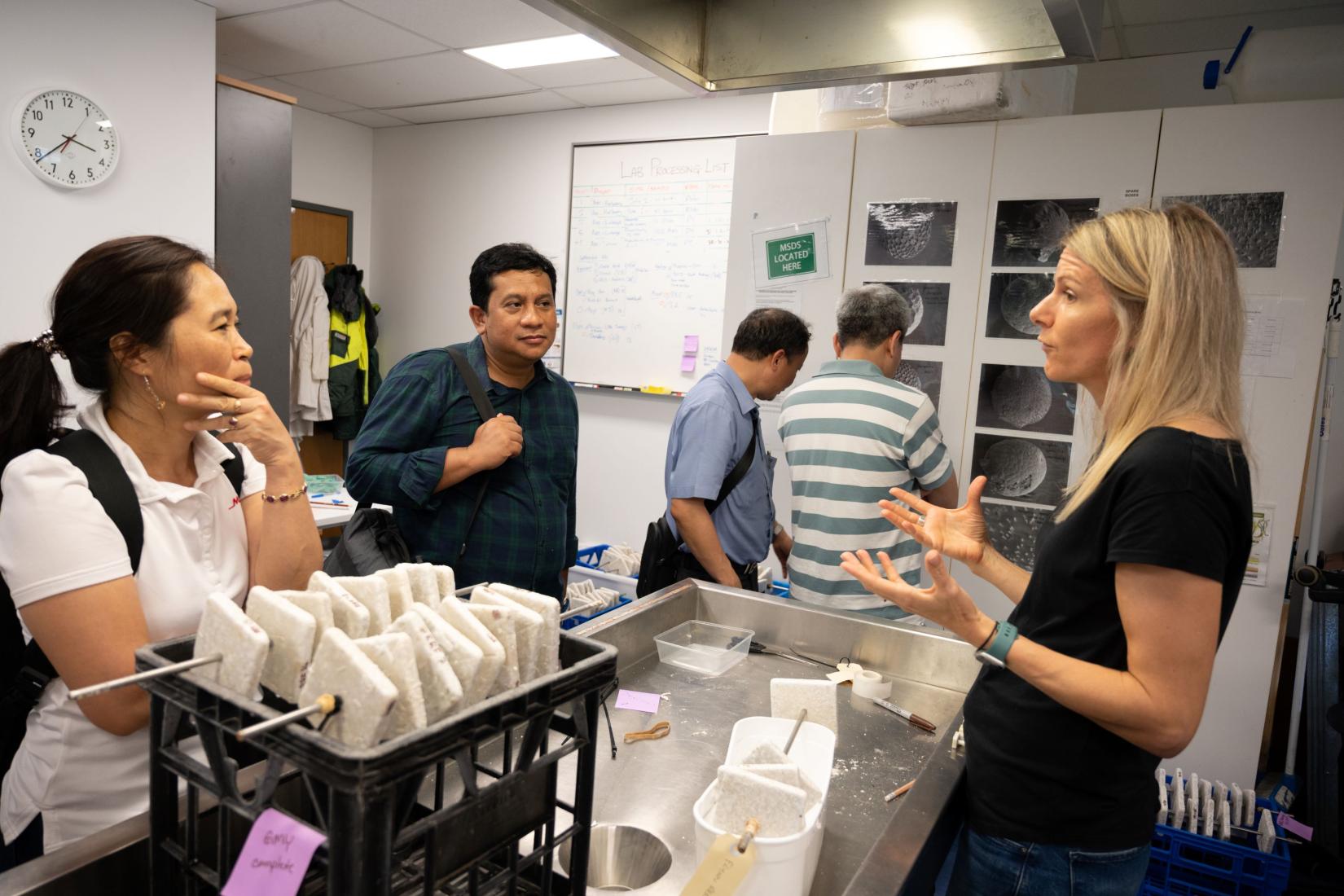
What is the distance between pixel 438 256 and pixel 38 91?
256 cm

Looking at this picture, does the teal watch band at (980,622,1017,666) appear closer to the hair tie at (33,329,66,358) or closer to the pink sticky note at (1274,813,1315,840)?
the hair tie at (33,329,66,358)

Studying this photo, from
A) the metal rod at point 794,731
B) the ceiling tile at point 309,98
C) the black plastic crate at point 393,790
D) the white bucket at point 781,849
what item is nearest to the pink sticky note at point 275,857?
the black plastic crate at point 393,790

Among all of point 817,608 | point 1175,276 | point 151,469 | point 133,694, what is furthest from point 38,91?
point 1175,276

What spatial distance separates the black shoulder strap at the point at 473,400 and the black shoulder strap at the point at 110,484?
954 millimetres

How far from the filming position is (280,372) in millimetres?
4395

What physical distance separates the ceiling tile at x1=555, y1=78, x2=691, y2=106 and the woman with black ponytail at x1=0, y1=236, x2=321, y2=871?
362 centimetres

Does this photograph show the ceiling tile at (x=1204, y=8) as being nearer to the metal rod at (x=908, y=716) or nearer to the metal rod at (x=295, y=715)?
the metal rod at (x=908, y=716)

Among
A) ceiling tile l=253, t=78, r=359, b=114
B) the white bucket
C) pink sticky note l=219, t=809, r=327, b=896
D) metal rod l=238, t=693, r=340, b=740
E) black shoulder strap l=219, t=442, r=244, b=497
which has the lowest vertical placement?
the white bucket

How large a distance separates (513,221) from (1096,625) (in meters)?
4.89

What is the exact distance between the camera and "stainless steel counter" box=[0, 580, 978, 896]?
2.82 ft

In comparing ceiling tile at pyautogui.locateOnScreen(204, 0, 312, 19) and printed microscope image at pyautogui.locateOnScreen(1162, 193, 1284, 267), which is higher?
ceiling tile at pyautogui.locateOnScreen(204, 0, 312, 19)

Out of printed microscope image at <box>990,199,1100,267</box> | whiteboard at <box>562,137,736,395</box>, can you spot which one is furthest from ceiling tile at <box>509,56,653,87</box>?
printed microscope image at <box>990,199,1100,267</box>

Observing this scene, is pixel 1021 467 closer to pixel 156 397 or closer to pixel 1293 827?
pixel 1293 827

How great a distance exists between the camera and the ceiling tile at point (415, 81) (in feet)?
14.4
